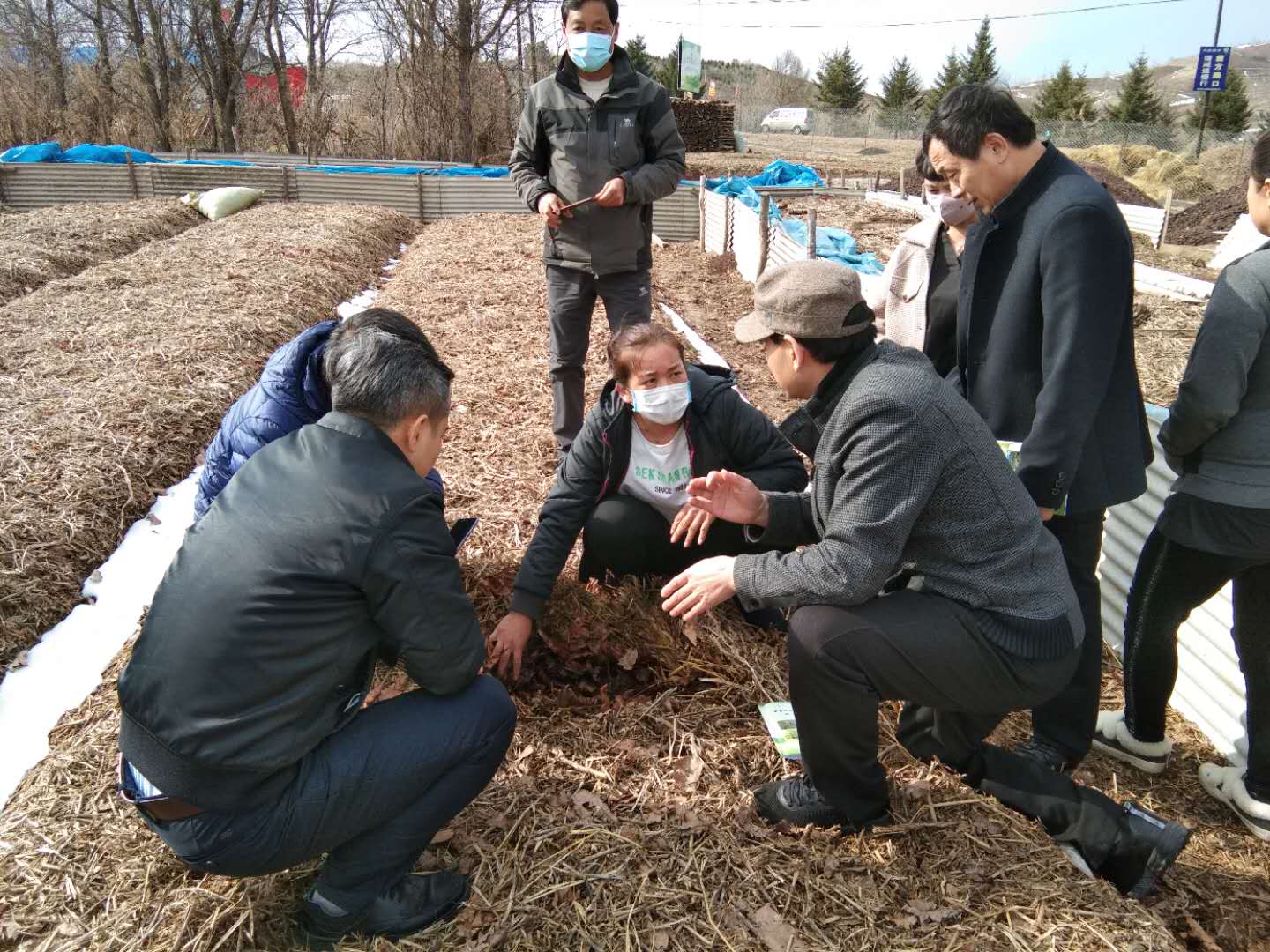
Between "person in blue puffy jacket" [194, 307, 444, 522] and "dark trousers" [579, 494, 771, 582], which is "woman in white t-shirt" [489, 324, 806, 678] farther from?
"person in blue puffy jacket" [194, 307, 444, 522]

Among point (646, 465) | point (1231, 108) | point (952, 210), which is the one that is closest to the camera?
point (952, 210)

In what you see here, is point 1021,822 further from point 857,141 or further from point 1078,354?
point 857,141

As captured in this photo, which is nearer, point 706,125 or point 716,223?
point 716,223

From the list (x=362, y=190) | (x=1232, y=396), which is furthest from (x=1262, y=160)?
(x=362, y=190)

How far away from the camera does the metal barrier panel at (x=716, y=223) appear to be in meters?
11.7

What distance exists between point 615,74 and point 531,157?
59 centimetres

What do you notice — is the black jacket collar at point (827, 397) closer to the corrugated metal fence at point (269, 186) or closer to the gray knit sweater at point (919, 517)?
the gray knit sweater at point (919, 517)

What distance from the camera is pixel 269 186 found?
15531 mm

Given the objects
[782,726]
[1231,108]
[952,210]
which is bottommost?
[782,726]

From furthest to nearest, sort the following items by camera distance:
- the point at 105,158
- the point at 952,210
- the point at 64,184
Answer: the point at 105,158, the point at 64,184, the point at 952,210

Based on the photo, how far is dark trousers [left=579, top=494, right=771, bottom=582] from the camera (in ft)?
10.3

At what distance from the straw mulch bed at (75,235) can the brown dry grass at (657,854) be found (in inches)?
312

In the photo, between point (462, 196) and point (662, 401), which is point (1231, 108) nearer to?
point (462, 196)

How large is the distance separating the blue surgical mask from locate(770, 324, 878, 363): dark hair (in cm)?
271
